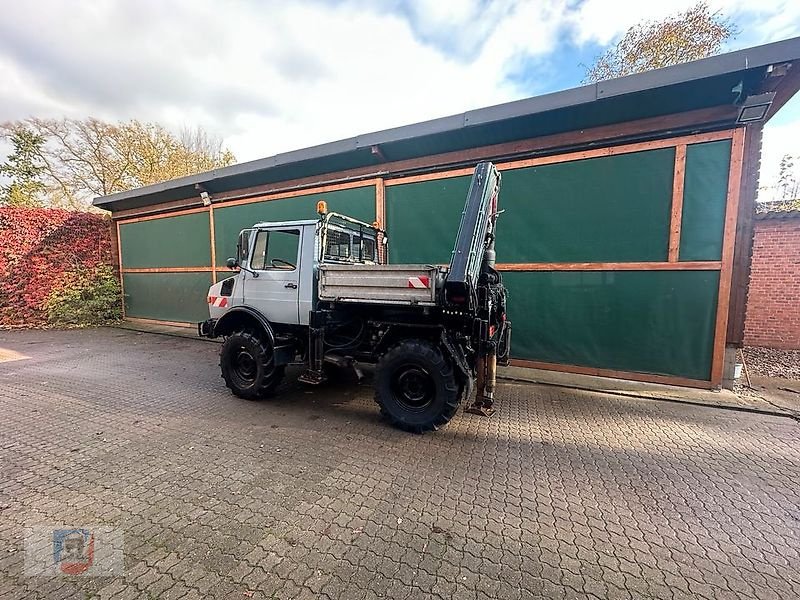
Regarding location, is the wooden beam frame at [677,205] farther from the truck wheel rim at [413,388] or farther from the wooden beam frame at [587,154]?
the truck wheel rim at [413,388]

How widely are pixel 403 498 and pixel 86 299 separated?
13476 mm

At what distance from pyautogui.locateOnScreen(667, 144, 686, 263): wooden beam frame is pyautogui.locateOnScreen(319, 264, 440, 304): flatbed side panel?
390 cm

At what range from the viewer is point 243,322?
15.1ft

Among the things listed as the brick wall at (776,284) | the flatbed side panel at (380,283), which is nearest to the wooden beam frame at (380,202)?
the flatbed side panel at (380,283)

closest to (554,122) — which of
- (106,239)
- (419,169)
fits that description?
(419,169)

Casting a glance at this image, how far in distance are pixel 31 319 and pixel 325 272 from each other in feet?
40.6

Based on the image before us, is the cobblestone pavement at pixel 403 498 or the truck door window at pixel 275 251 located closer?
the cobblestone pavement at pixel 403 498

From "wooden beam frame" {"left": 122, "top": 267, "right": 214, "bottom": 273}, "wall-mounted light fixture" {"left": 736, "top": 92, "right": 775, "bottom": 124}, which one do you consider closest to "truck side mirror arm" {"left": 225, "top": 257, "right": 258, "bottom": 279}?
"wooden beam frame" {"left": 122, "top": 267, "right": 214, "bottom": 273}

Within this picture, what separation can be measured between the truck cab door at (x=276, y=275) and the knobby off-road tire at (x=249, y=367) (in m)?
0.39

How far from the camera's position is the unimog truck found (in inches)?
133

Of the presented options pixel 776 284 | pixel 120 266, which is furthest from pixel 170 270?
pixel 776 284

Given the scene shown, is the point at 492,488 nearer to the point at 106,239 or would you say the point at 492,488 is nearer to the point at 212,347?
the point at 212,347

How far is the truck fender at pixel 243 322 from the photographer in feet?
13.8

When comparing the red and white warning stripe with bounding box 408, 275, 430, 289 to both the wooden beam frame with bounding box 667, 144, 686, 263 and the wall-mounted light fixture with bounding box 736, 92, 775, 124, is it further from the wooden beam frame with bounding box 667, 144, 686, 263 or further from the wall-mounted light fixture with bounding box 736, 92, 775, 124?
the wall-mounted light fixture with bounding box 736, 92, 775, 124
